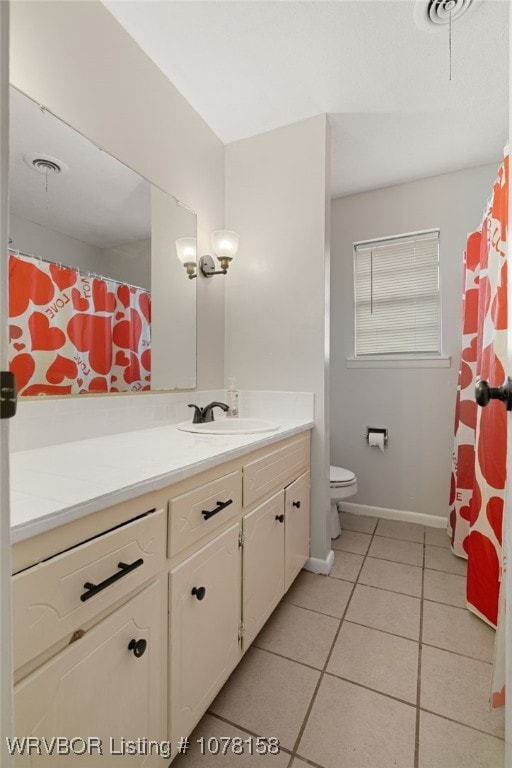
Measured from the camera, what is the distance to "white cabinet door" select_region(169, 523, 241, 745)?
0.89 m

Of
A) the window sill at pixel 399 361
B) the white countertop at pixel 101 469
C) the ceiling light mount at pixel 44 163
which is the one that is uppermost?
the ceiling light mount at pixel 44 163

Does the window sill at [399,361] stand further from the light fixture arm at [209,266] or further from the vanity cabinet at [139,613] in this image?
the vanity cabinet at [139,613]

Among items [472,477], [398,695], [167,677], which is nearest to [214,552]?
Answer: [167,677]

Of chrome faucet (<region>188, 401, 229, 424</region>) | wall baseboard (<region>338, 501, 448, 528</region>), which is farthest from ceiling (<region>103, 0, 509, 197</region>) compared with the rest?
wall baseboard (<region>338, 501, 448, 528</region>)

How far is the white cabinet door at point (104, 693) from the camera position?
1.90 ft

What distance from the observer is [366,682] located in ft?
4.11

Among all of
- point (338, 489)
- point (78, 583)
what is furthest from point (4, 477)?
point (338, 489)

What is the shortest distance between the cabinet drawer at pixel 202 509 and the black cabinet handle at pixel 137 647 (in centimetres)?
18

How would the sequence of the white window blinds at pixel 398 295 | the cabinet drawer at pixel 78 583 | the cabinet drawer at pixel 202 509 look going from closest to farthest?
the cabinet drawer at pixel 78 583 → the cabinet drawer at pixel 202 509 → the white window blinds at pixel 398 295

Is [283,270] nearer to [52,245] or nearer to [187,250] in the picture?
[187,250]

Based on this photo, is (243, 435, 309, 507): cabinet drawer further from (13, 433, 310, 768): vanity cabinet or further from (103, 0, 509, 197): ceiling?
(103, 0, 509, 197): ceiling

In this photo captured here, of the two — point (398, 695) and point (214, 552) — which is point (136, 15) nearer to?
point (214, 552)

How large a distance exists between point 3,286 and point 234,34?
69.3 inches

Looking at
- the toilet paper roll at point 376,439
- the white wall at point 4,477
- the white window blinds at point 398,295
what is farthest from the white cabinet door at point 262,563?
the white window blinds at point 398,295
